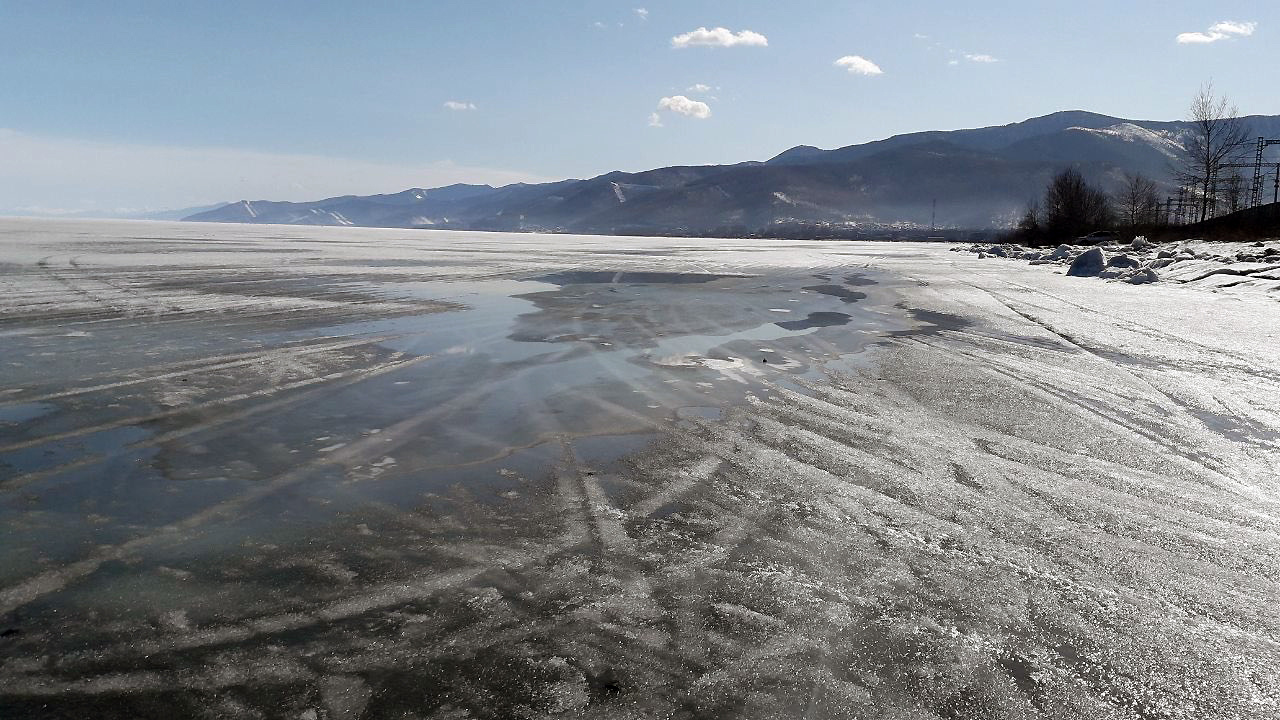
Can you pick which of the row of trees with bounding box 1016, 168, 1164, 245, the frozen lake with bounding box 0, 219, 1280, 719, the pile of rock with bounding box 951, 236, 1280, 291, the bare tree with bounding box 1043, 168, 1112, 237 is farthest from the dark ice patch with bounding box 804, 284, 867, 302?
the bare tree with bounding box 1043, 168, 1112, 237

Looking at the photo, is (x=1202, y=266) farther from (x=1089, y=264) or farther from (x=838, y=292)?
(x=838, y=292)

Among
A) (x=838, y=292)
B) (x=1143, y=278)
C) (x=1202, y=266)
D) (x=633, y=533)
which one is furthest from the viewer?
(x=1202, y=266)

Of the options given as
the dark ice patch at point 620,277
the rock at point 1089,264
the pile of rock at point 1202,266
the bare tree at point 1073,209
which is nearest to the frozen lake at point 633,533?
the pile of rock at point 1202,266

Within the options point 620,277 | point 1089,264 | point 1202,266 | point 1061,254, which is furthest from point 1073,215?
point 620,277

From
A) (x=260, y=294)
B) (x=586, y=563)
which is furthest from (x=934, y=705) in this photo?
(x=260, y=294)

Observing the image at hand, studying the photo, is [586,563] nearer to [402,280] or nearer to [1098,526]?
[1098,526]

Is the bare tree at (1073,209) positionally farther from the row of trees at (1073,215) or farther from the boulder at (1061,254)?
the boulder at (1061,254)

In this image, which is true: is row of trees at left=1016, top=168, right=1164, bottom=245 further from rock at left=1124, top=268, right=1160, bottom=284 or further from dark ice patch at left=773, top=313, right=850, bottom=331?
dark ice patch at left=773, top=313, right=850, bottom=331
